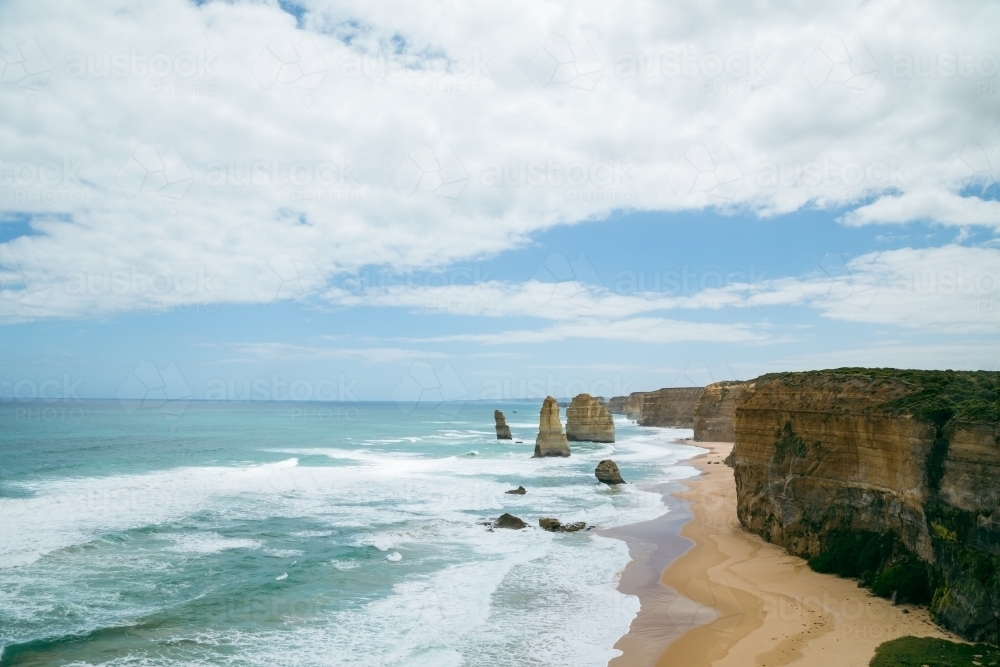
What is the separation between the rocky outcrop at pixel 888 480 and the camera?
13500 mm

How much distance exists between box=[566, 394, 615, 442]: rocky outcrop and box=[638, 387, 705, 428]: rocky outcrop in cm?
3727

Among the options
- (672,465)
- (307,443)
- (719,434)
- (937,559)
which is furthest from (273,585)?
(719,434)

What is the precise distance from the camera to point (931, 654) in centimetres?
1246

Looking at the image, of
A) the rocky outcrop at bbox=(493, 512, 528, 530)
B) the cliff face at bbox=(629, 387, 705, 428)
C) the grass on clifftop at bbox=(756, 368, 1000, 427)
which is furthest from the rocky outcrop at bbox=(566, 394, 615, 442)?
the grass on clifftop at bbox=(756, 368, 1000, 427)

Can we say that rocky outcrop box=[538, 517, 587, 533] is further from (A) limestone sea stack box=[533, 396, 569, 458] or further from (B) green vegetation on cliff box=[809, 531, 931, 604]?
(A) limestone sea stack box=[533, 396, 569, 458]

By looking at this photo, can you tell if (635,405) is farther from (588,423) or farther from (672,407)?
(588,423)

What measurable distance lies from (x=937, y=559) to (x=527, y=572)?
1123 centimetres

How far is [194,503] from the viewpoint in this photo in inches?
1258

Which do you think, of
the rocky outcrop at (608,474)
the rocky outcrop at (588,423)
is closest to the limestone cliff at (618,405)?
the rocky outcrop at (588,423)

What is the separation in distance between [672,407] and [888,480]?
302 feet

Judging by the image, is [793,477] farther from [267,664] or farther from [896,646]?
[267,664]

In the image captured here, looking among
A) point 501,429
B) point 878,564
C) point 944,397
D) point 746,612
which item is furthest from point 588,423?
point 944,397

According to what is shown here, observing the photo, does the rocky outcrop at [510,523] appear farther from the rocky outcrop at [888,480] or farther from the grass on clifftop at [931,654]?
the grass on clifftop at [931,654]

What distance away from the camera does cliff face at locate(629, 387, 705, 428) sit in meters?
104
